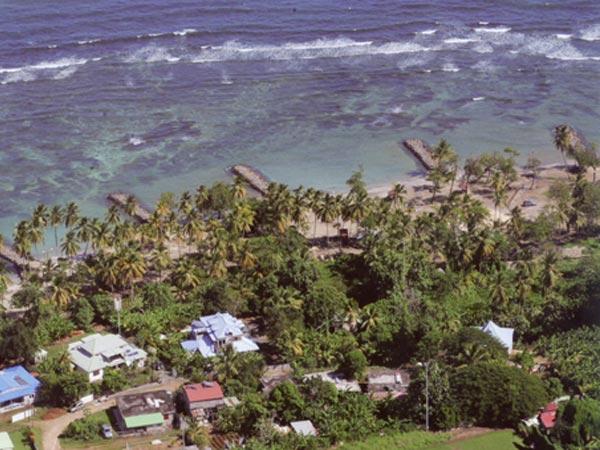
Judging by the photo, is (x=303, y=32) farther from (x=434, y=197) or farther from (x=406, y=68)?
(x=434, y=197)

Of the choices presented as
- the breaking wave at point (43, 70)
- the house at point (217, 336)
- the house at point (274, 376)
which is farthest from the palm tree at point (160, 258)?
the breaking wave at point (43, 70)

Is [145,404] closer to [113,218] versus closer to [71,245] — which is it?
[71,245]

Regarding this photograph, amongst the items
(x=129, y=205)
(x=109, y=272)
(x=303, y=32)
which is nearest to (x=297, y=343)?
(x=109, y=272)

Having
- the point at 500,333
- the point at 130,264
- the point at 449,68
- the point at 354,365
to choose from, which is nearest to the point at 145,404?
the point at 354,365

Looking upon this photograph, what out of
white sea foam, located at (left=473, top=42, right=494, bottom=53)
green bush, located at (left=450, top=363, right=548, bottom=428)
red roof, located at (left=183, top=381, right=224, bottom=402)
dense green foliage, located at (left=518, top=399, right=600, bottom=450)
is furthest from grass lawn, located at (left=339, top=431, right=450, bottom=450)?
white sea foam, located at (left=473, top=42, right=494, bottom=53)

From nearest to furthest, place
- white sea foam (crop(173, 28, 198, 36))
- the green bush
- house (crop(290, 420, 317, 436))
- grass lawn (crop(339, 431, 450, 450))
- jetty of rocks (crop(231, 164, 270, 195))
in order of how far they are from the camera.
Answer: grass lawn (crop(339, 431, 450, 450)) < house (crop(290, 420, 317, 436)) < the green bush < jetty of rocks (crop(231, 164, 270, 195)) < white sea foam (crop(173, 28, 198, 36))

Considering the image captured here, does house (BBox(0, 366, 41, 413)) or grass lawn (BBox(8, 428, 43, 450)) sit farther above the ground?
house (BBox(0, 366, 41, 413))

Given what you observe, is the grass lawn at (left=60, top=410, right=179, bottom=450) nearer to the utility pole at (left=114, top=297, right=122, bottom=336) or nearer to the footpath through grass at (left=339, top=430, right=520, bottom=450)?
the footpath through grass at (left=339, top=430, right=520, bottom=450)

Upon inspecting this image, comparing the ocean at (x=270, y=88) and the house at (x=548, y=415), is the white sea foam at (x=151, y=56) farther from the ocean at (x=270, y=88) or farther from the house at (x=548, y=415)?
the house at (x=548, y=415)
